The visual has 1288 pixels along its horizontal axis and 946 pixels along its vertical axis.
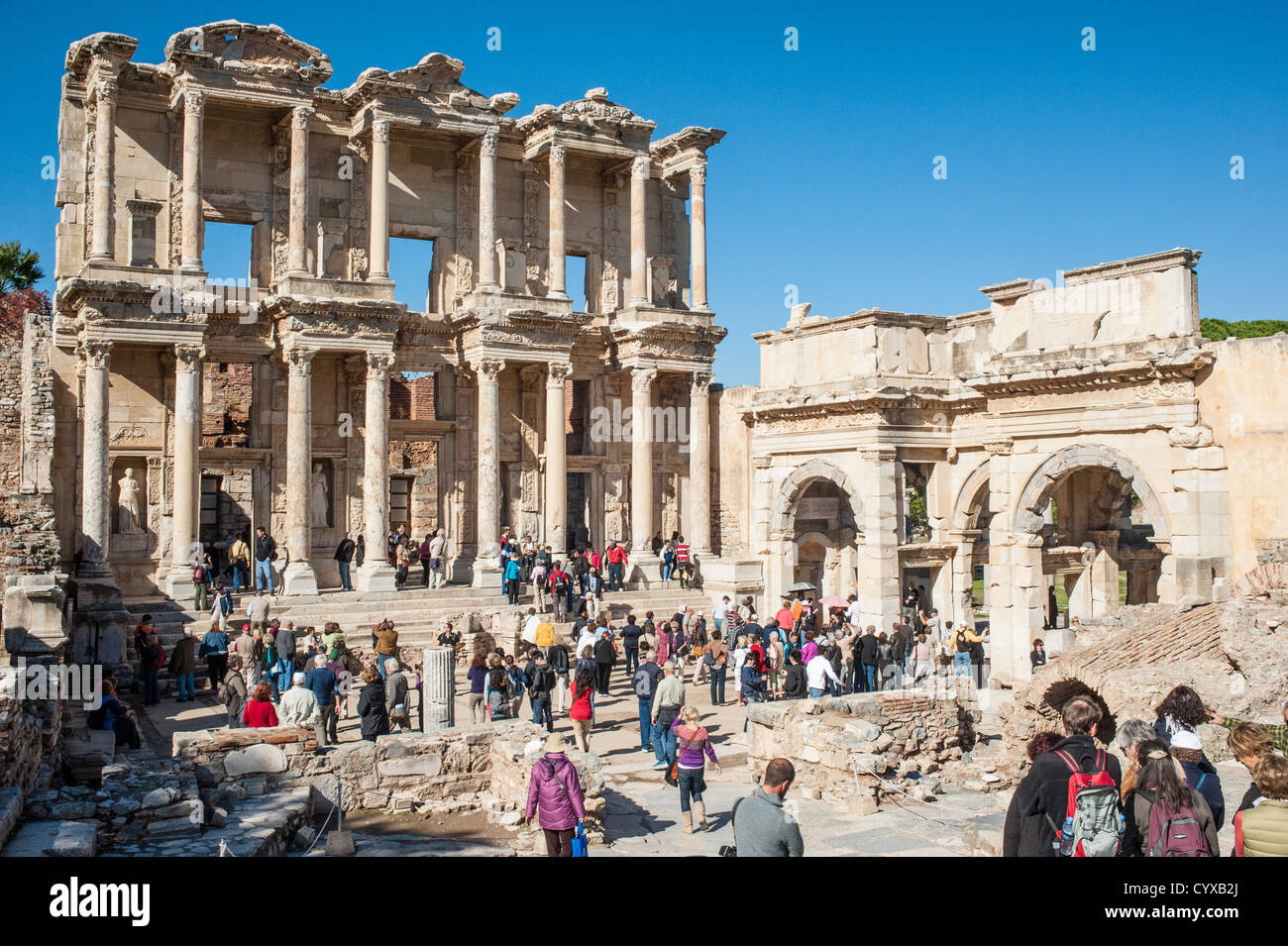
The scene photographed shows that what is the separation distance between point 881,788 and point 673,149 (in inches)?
870

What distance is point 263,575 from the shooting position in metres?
23.4

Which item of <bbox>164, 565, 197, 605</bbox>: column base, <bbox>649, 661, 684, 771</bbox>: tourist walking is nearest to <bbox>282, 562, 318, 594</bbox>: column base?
<bbox>164, 565, 197, 605</bbox>: column base

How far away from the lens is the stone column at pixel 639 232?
96.4 feet

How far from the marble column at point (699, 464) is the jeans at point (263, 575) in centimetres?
1083

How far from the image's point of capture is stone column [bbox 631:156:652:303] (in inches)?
1156

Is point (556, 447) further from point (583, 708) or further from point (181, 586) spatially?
point (583, 708)

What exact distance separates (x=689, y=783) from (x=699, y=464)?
746 inches

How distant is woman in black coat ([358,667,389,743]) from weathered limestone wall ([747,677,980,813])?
432 cm

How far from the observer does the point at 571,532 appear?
99.7ft

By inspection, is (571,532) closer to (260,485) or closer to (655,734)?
(260,485)

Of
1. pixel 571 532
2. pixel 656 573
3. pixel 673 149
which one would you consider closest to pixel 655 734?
pixel 656 573

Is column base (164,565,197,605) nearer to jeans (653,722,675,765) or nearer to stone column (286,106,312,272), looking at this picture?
stone column (286,106,312,272)

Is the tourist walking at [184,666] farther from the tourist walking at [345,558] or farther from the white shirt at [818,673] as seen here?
the white shirt at [818,673]

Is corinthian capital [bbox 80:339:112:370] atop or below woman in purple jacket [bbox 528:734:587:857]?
atop
